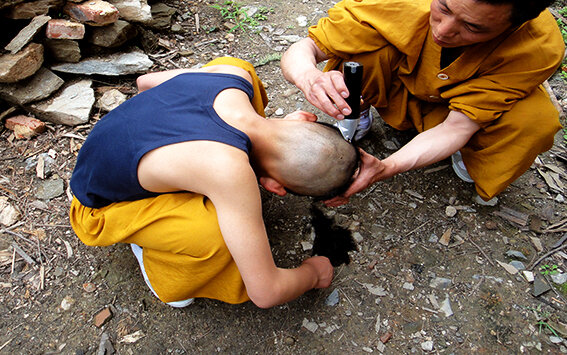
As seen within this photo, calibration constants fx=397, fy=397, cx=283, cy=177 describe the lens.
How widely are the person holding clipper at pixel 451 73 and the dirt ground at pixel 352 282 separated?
396mm

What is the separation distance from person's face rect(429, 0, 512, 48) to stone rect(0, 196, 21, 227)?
2.70 m

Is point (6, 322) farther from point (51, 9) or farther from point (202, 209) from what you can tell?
point (51, 9)

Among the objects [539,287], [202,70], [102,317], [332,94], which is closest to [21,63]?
[202,70]

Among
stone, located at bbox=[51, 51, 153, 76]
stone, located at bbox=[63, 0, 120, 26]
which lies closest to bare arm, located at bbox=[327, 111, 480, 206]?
stone, located at bbox=[51, 51, 153, 76]

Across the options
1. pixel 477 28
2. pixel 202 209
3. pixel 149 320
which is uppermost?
pixel 477 28

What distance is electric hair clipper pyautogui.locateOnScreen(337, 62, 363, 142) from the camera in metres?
1.94

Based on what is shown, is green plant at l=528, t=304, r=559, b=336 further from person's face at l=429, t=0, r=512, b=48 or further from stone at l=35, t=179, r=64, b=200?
stone at l=35, t=179, r=64, b=200

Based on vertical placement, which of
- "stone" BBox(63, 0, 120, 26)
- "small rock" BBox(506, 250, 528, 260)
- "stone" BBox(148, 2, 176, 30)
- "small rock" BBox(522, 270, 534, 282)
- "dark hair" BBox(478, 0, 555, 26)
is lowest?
Result: "small rock" BBox(522, 270, 534, 282)

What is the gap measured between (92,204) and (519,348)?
2328 millimetres

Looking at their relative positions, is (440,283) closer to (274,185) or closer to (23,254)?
(274,185)

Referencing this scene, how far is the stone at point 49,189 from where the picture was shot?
8.64 feet

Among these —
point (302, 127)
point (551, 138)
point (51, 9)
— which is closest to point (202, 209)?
point (302, 127)

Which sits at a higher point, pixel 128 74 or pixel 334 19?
pixel 334 19

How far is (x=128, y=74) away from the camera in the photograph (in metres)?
3.34
